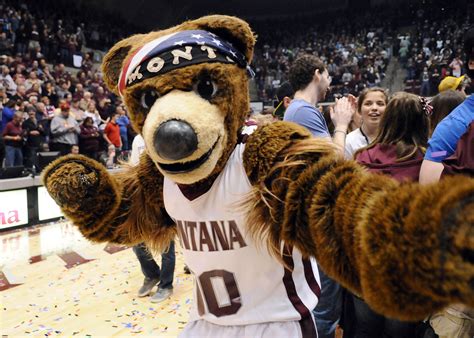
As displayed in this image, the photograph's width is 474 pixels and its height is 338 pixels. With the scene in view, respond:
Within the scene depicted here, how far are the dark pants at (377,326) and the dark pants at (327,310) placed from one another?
0.39 feet

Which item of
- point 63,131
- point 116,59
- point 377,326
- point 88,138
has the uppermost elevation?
point 116,59

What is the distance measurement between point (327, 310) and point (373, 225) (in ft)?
5.08

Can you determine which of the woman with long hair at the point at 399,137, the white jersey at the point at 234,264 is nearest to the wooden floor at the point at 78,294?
the white jersey at the point at 234,264

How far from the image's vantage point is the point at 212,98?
1017 mm

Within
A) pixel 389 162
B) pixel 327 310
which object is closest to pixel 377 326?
pixel 327 310

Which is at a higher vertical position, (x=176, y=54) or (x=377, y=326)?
(x=176, y=54)

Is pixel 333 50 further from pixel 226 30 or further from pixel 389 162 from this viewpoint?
pixel 226 30

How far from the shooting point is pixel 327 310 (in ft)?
6.76

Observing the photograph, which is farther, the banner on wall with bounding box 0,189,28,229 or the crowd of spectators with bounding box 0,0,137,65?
the crowd of spectators with bounding box 0,0,137,65

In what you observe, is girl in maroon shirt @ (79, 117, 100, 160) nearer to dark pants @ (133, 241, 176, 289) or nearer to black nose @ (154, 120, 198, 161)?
dark pants @ (133, 241, 176, 289)

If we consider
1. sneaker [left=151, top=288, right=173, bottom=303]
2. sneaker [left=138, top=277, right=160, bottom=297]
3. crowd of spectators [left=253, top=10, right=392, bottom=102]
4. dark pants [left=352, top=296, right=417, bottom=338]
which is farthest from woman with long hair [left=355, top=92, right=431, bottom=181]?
crowd of spectators [left=253, top=10, right=392, bottom=102]

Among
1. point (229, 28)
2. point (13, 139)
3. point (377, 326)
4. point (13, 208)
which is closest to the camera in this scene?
point (229, 28)

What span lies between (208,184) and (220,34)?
15.6 inches

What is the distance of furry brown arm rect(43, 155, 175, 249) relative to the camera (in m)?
1.19
